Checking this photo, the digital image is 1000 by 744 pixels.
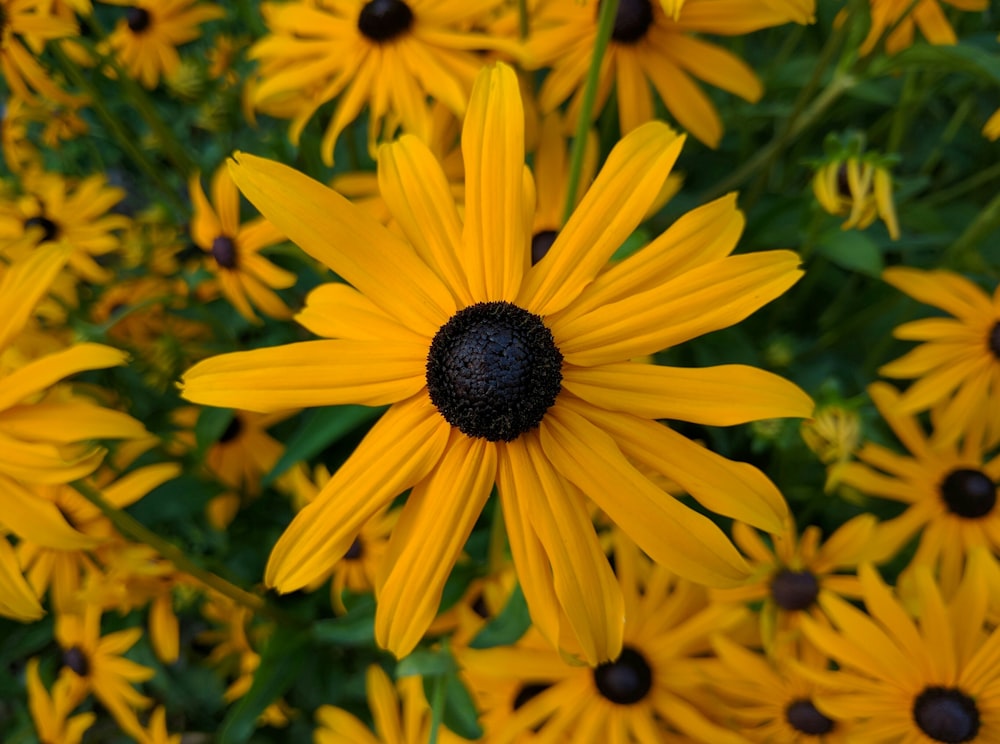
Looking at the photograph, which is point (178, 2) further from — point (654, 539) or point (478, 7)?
point (654, 539)

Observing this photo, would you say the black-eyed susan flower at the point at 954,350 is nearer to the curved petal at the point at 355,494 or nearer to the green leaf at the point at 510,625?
the green leaf at the point at 510,625

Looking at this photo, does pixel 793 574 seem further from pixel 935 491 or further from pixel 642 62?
pixel 642 62

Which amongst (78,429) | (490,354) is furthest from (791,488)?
(78,429)

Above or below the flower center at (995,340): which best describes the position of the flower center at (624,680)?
below

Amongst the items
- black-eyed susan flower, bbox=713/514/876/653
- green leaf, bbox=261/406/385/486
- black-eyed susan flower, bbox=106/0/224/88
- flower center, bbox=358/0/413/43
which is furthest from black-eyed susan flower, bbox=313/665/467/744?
black-eyed susan flower, bbox=106/0/224/88

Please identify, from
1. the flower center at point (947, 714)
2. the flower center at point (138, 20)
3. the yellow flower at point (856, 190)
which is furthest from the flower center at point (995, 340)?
the flower center at point (138, 20)
